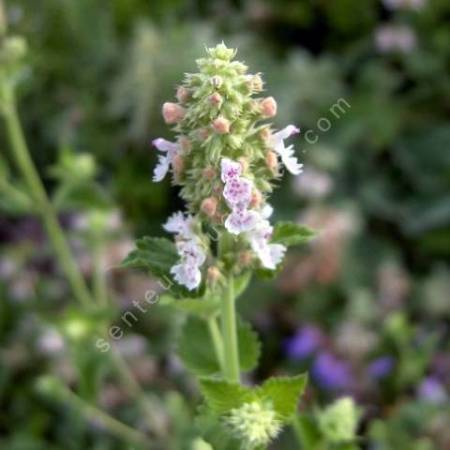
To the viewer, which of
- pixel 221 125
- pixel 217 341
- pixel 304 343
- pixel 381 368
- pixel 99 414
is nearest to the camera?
pixel 221 125

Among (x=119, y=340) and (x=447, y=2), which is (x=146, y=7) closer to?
(x=447, y=2)

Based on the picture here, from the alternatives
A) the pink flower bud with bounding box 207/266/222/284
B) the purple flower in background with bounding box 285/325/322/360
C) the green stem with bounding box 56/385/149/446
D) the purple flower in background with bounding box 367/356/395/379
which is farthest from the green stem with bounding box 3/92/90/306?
the pink flower bud with bounding box 207/266/222/284

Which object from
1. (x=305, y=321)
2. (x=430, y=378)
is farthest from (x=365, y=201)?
(x=430, y=378)

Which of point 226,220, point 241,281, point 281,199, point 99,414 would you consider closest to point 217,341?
point 241,281

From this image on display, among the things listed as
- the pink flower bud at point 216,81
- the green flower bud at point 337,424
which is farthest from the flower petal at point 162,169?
the green flower bud at point 337,424

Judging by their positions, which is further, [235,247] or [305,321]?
[305,321]

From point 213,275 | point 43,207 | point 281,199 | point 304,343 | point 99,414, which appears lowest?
point 213,275

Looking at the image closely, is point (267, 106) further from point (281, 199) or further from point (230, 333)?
point (281, 199)
